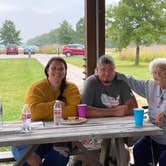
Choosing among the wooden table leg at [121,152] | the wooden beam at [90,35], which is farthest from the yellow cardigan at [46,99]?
the wooden beam at [90,35]

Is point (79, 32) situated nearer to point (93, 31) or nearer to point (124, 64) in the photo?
point (93, 31)

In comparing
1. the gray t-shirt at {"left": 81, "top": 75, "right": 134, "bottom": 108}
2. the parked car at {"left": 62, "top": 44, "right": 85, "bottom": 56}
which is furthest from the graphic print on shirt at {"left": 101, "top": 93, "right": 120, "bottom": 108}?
the parked car at {"left": 62, "top": 44, "right": 85, "bottom": 56}

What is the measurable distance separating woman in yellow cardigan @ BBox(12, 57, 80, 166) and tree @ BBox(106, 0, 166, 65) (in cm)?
106

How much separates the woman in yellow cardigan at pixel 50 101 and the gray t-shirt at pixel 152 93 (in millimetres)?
521

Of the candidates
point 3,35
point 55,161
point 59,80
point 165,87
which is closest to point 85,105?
point 59,80

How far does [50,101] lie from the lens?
281cm

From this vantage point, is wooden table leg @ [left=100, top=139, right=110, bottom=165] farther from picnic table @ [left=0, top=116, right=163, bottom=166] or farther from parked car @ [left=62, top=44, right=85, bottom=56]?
parked car @ [left=62, top=44, right=85, bottom=56]

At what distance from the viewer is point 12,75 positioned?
3.72 meters

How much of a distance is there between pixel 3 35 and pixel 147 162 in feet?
Result: 6.42

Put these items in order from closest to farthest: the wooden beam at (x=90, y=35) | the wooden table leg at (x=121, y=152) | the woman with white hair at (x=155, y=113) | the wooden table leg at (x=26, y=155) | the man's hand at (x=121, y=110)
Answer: the wooden table leg at (x=26, y=155) < the wooden table leg at (x=121, y=152) < the woman with white hair at (x=155, y=113) < the man's hand at (x=121, y=110) < the wooden beam at (x=90, y=35)

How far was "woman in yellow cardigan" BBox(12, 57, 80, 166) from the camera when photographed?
266cm

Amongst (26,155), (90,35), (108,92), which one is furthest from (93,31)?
A: (26,155)

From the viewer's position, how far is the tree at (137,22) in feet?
12.1

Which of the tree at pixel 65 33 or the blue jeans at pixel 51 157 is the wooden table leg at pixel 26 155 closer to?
the blue jeans at pixel 51 157
